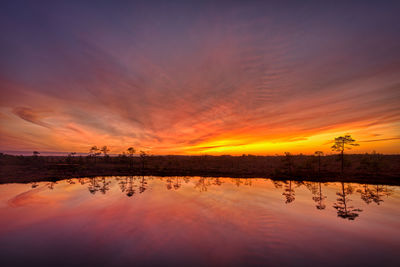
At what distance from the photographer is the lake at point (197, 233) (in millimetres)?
6953

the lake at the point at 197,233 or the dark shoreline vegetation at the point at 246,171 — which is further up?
the lake at the point at 197,233

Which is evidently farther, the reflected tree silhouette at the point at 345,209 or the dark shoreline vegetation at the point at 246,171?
the dark shoreline vegetation at the point at 246,171

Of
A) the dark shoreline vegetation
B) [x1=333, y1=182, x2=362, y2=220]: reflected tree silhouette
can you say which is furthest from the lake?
the dark shoreline vegetation

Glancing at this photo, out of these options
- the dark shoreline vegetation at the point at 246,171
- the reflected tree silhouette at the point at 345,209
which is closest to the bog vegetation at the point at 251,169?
the dark shoreline vegetation at the point at 246,171

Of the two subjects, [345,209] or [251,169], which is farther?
[251,169]

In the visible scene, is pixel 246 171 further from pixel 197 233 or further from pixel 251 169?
pixel 197 233

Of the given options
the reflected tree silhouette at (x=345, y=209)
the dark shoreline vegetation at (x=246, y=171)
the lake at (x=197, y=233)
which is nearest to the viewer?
the lake at (x=197, y=233)

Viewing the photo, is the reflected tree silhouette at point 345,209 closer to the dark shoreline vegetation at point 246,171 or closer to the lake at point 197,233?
the lake at point 197,233

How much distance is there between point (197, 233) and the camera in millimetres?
9188

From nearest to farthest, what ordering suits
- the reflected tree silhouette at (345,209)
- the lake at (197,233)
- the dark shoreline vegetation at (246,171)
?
1. the lake at (197,233)
2. the reflected tree silhouette at (345,209)
3. the dark shoreline vegetation at (246,171)

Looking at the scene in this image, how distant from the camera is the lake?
22.8 feet

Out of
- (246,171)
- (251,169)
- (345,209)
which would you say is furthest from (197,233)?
(251,169)

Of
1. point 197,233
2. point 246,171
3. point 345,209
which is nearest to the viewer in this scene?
point 197,233

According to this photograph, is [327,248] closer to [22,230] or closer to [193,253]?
[193,253]
